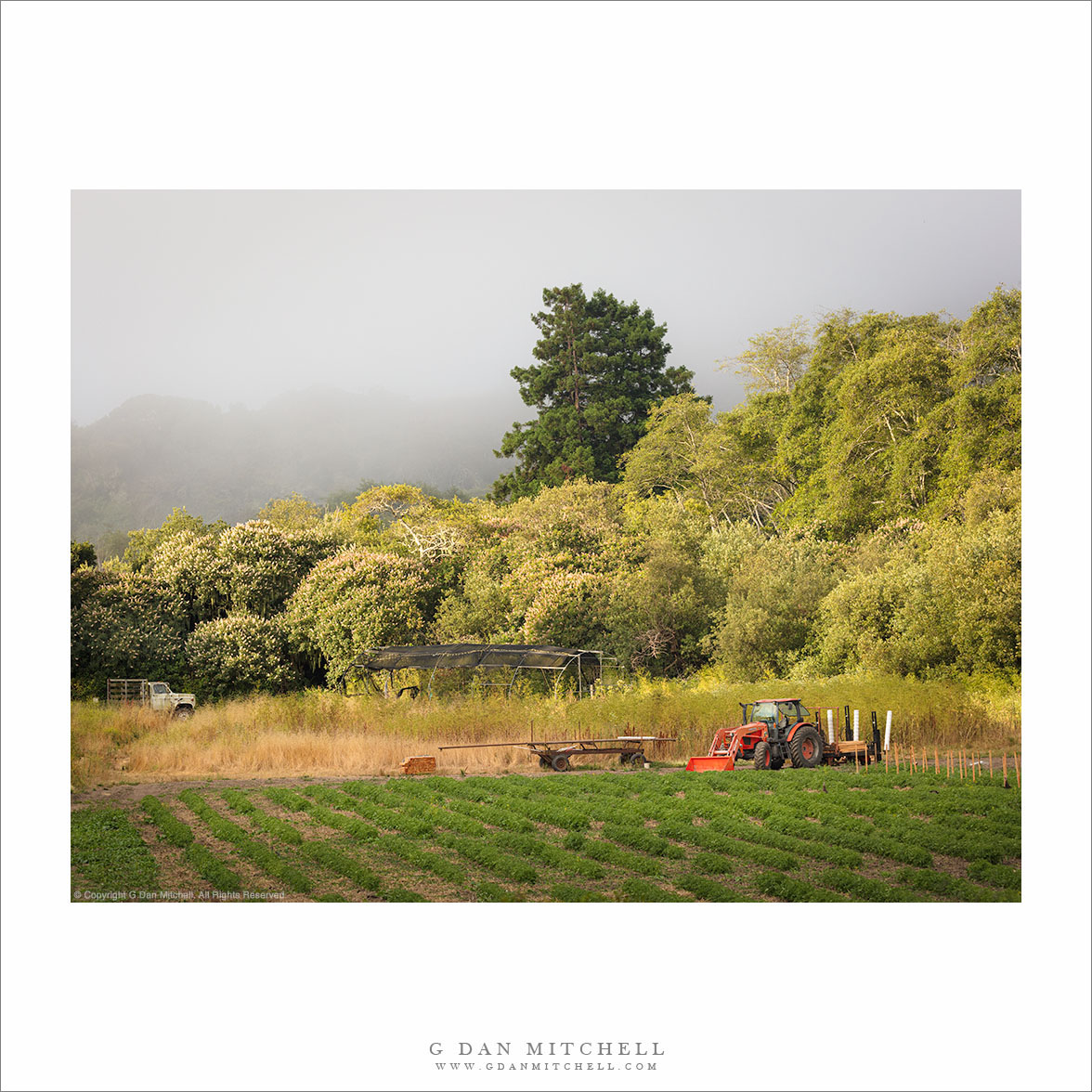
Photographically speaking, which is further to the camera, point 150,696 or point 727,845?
point 150,696

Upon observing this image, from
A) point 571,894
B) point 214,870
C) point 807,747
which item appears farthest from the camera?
point 807,747

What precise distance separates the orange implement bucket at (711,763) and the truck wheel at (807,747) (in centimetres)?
66

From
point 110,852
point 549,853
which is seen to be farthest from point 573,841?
point 110,852

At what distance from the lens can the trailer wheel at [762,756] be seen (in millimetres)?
10172

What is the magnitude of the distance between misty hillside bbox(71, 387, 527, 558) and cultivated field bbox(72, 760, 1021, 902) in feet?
10.8

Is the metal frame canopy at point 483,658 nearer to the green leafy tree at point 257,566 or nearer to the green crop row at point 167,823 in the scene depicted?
the green leafy tree at point 257,566

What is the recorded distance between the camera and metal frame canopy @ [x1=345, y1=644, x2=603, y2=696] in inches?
451

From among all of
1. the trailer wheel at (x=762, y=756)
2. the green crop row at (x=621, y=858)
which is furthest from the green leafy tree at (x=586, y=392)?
the green crop row at (x=621, y=858)

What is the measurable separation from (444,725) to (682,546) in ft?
12.0

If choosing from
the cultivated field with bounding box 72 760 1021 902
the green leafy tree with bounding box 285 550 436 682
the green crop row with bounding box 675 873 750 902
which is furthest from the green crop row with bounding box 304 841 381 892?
the green leafy tree with bounding box 285 550 436 682

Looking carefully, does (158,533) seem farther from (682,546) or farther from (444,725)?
(682,546)

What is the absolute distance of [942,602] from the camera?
10.3 m

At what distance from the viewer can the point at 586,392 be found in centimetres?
1209

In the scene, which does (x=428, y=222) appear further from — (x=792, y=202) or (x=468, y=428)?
(x=792, y=202)
